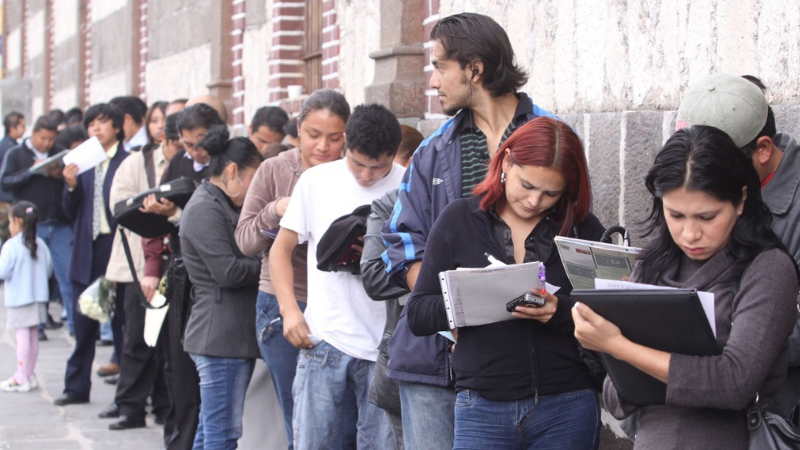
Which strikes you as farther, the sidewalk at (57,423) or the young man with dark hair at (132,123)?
the young man with dark hair at (132,123)

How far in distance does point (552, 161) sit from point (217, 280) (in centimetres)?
256

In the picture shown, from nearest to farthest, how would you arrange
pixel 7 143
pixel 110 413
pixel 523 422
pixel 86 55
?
1. pixel 523 422
2. pixel 110 413
3. pixel 7 143
4. pixel 86 55

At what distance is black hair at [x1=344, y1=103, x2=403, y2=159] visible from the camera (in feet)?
15.1

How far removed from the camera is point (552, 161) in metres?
3.37

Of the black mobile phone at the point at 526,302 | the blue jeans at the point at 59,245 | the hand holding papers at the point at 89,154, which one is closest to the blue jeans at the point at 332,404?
the black mobile phone at the point at 526,302

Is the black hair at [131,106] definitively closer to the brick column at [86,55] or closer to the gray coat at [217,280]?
the gray coat at [217,280]

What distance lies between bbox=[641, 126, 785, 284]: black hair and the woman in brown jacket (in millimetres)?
2486

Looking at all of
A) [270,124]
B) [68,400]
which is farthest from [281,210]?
[68,400]

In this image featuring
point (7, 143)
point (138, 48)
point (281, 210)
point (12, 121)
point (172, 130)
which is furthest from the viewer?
point (138, 48)

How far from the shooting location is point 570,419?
3.38 meters

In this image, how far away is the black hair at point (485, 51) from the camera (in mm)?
3836

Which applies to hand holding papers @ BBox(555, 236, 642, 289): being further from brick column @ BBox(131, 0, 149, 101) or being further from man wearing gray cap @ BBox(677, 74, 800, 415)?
brick column @ BBox(131, 0, 149, 101)

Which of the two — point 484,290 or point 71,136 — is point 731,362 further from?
point 71,136

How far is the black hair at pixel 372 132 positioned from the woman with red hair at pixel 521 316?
1194 millimetres
